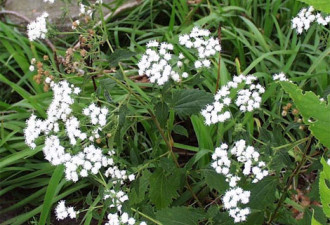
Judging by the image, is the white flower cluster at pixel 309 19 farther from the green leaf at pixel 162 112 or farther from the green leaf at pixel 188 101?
the green leaf at pixel 162 112

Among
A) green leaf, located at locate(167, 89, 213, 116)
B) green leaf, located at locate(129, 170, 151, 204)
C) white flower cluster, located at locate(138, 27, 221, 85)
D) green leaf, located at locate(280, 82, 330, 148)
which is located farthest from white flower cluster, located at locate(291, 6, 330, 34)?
green leaf, located at locate(280, 82, 330, 148)

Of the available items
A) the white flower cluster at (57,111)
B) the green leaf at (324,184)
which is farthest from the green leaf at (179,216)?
the green leaf at (324,184)

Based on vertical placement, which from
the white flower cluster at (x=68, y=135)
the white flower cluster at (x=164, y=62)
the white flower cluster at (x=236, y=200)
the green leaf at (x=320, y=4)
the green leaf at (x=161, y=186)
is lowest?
the green leaf at (x=161, y=186)

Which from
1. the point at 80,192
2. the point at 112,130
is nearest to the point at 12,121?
the point at 80,192

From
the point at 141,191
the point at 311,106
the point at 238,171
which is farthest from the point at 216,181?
the point at 311,106

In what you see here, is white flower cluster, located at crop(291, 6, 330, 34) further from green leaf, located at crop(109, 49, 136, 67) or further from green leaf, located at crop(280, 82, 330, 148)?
green leaf, located at crop(280, 82, 330, 148)

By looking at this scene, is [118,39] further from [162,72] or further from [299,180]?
[162,72]

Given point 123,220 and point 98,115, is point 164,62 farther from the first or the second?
point 123,220
